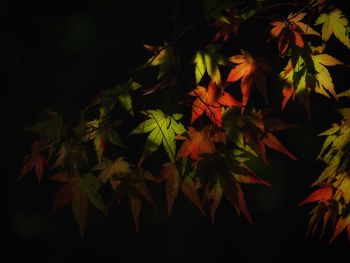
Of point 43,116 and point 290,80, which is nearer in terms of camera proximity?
point 290,80

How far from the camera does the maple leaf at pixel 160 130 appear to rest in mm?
1188

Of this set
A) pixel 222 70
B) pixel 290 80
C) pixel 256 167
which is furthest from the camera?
pixel 256 167

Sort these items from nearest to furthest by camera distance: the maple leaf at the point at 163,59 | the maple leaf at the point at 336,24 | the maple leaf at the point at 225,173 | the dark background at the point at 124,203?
the maple leaf at the point at 225,173
the maple leaf at the point at 163,59
the maple leaf at the point at 336,24
the dark background at the point at 124,203

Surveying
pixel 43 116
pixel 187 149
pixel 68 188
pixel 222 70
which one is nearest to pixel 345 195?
pixel 187 149

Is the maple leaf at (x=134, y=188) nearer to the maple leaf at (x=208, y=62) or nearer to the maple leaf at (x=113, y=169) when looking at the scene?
the maple leaf at (x=113, y=169)

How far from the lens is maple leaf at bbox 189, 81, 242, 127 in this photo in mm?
1192

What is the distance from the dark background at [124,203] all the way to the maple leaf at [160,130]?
1.40 m

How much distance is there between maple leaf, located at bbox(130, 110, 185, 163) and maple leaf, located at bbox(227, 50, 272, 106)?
251 millimetres

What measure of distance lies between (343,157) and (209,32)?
56.4 inches

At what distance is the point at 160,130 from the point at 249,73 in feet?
1.27

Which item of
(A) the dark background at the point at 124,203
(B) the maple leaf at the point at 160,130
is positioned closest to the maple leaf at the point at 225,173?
(B) the maple leaf at the point at 160,130

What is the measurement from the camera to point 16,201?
105 inches

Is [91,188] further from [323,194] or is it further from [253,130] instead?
[323,194]

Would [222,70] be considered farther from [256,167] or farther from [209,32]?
[256,167]
